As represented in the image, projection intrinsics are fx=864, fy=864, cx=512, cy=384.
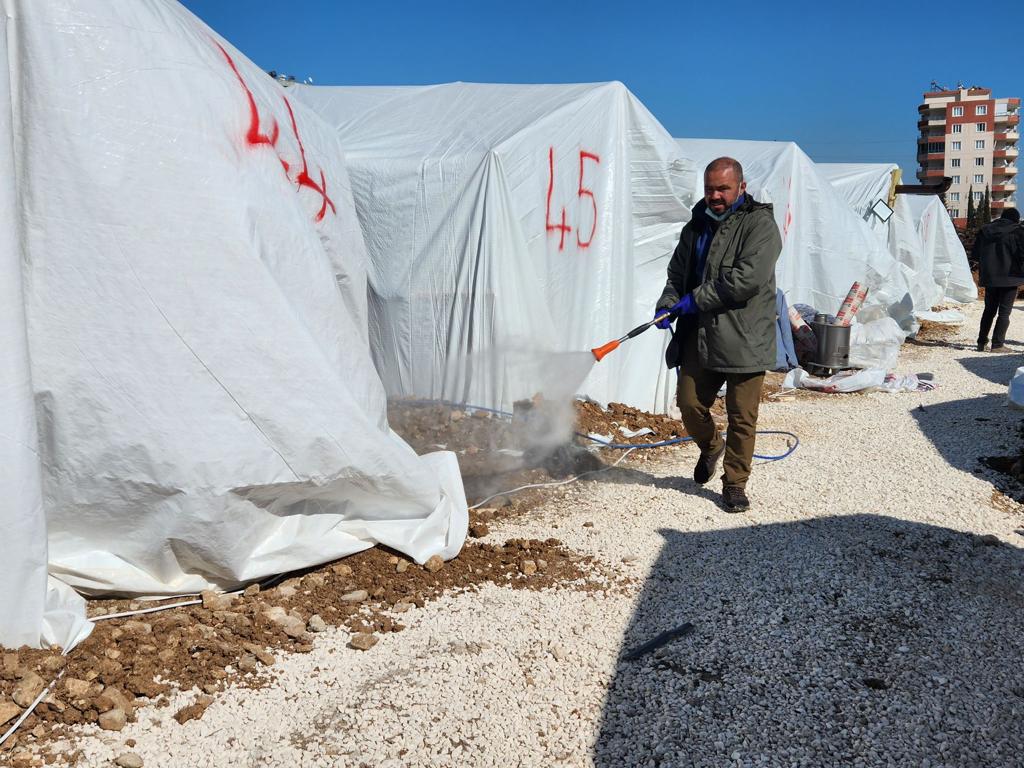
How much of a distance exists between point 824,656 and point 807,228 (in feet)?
30.7

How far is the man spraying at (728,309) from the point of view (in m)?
4.52

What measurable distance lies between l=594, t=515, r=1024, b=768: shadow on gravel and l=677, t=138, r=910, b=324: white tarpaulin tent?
736cm

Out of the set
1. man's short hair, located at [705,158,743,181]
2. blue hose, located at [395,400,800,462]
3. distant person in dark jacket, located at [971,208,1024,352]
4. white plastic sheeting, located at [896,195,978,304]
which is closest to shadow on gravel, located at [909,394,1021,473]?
blue hose, located at [395,400,800,462]

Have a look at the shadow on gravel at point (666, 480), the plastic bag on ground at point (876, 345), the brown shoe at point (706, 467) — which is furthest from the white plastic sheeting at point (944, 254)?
the brown shoe at point (706, 467)

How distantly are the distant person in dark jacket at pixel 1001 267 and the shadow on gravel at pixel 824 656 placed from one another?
8343 mm

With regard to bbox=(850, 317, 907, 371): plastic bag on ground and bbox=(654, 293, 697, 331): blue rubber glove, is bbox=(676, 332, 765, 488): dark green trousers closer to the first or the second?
bbox=(654, 293, 697, 331): blue rubber glove

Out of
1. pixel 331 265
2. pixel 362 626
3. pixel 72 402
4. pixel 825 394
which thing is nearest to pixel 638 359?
pixel 825 394

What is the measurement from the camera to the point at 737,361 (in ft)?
15.1

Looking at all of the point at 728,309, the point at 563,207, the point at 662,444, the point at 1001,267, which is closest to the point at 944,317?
the point at 1001,267

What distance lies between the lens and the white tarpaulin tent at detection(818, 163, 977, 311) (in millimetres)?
15266

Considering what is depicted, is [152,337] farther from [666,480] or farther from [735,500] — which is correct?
[666,480]

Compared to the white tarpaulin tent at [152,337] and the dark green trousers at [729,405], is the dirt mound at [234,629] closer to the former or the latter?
the white tarpaulin tent at [152,337]

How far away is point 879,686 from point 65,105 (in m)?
3.49

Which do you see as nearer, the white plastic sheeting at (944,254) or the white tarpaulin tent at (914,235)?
the white tarpaulin tent at (914,235)
